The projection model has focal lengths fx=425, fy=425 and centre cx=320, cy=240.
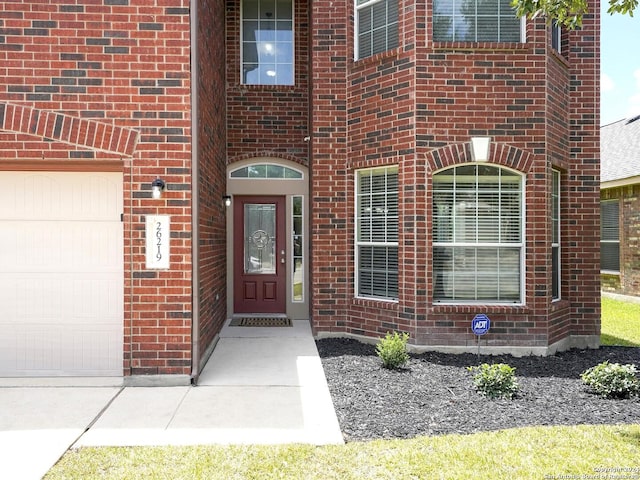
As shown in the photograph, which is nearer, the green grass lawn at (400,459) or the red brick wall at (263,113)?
the green grass lawn at (400,459)

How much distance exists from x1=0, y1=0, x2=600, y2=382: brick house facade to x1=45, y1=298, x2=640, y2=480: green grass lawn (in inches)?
67.4

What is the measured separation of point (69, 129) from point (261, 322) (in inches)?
176

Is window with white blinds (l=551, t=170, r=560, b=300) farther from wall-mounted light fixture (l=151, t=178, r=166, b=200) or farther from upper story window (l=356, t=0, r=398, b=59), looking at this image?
wall-mounted light fixture (l=151, t=178, r=166, b=200)

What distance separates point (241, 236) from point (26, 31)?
459 centimetres

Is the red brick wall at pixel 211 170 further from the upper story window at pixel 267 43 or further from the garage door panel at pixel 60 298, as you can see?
the garage door panel at pixel 60 298

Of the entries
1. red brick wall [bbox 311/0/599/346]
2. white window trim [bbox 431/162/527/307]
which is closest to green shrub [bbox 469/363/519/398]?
red brick wall [bbox 311/0/599/346]

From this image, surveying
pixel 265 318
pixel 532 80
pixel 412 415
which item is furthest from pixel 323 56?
pixel 412 415

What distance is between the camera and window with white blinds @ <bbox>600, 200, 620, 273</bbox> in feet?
40.0

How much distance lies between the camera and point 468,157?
583 cm

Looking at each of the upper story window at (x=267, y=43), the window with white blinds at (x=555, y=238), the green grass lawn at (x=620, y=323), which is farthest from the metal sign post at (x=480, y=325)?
the upper story window at (x=267, y=43)

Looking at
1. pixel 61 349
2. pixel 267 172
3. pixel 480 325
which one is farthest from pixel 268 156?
pixel 480 325

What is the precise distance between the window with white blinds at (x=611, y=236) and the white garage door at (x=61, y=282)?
42.7ft

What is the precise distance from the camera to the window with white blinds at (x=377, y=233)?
623cm

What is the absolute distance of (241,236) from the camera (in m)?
8.32
